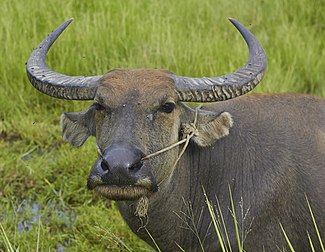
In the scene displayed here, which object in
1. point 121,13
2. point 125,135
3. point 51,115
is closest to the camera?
point 125,135

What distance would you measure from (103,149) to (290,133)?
54.0 inches

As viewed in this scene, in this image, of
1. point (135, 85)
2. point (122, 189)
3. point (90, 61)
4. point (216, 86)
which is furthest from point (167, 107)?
point (90, 61)

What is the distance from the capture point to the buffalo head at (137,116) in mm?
4258

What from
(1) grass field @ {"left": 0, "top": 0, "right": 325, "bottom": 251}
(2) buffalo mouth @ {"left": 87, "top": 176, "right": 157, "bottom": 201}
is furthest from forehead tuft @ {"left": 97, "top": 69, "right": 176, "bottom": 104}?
(1) grass field @ {"left": 0, "top": 0, "right": 325, "bottom": 251}

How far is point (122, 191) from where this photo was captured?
4266mm

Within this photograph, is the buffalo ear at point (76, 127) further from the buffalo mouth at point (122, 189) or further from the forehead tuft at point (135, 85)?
the buffalo mouth at point (122, 189)

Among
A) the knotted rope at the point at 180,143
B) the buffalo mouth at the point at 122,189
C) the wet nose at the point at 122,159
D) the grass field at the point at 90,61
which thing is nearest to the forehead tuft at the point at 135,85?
the knotted rope at the point at 180,143

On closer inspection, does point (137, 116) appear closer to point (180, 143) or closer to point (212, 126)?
point (180, 143)

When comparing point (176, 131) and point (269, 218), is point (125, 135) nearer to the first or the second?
point (176, 131)

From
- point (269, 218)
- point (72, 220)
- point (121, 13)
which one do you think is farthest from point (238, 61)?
point (269, 218)

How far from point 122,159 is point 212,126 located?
0.90m

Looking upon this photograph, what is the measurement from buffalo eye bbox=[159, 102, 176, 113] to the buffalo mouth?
47 centimetres

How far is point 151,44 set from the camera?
26.3ft

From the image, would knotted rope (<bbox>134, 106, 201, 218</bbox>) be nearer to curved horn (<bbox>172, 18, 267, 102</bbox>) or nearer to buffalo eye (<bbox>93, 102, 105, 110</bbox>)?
curved horn (<bbox>172, 18, 267, 102</bbox>)
